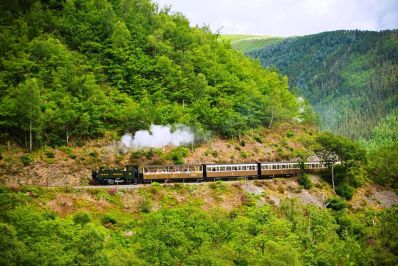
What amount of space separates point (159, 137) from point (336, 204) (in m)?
28.4

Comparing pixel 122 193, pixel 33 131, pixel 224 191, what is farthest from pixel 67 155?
pixel 224 191

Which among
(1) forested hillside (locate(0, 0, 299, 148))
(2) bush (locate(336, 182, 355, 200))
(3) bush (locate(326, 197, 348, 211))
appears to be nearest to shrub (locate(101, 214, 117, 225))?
(1) forested hillside (locate(0, 0, 299, 148))

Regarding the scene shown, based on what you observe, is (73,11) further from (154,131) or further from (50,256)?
(50,256)

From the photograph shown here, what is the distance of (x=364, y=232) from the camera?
57.0 metres

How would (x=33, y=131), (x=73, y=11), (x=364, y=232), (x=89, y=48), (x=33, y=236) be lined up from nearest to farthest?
1. (x=33, y=236)
2. (x=364, y=232)
3. (x=33, y=131)
4. (x=89, y=48)
5. (x=73, y=11)

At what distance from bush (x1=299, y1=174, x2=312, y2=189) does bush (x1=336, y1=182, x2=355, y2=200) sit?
201 inches

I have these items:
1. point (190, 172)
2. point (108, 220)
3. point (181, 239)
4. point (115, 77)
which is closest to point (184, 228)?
point (181, 239)

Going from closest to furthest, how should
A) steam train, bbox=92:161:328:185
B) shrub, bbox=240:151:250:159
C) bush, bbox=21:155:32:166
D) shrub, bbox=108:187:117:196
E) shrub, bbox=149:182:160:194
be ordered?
shrub, bbox=108:187:117:196, shrub, bbox=149:182:160:194, steam train, bbox=92:161:328:185, bush, bbox=21:155:32:166, shrub, bbox=240:151:250:159

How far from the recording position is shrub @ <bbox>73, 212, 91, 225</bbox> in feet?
175

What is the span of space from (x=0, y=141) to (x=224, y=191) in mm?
32417

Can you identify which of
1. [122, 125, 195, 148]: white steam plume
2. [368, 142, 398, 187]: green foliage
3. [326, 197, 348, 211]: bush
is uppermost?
[122, 125, 195, 148]: white steam plume

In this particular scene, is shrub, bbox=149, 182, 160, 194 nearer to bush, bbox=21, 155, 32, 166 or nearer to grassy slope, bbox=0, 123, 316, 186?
grassy slope, bbox=0, 123, 316, 186

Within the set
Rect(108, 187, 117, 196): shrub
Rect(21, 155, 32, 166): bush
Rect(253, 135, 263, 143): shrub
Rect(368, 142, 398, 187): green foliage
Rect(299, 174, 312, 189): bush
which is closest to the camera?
Rect(108, 187, 117, 196): shrub

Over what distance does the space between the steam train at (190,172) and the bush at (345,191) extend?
6590 mm
